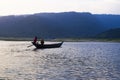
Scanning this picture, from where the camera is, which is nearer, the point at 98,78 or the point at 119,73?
the point at 98,78

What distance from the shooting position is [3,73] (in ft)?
120

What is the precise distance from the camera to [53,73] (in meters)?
37.2

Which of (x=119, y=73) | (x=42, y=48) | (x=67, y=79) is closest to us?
(x=67, y=79)

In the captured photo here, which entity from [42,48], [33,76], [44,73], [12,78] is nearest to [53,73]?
[44,73]

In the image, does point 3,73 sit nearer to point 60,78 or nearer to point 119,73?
point 60,78

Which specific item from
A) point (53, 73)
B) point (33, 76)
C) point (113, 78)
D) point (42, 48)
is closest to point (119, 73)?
point (113, 78)

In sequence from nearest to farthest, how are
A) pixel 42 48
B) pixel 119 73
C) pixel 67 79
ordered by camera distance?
pixel 67 79, pixel 119 73, pixel 42 48

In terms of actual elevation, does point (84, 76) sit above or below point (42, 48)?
below

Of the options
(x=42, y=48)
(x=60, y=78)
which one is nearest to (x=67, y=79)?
(x=60, y=78)

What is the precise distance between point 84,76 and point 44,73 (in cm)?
446

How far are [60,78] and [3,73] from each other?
6.61 meters

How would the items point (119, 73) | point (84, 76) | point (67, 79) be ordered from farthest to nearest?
1. point (119, 73)
2. point (84, 76)
3. point (67, 79)

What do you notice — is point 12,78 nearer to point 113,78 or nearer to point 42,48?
point 113,78

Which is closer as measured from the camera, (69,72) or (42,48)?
(69,72)
